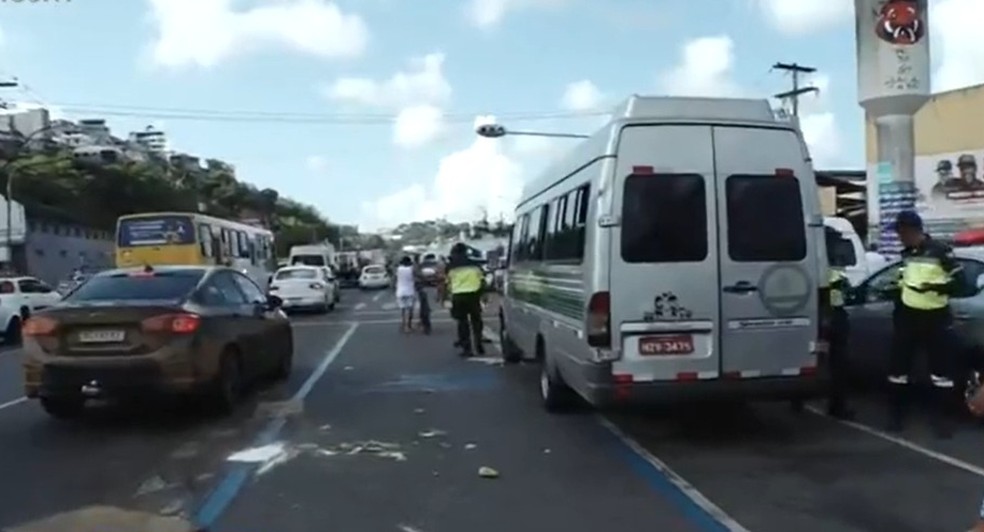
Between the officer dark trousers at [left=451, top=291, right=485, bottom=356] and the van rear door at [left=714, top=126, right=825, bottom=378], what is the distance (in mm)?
8882

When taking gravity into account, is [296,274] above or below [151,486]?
above

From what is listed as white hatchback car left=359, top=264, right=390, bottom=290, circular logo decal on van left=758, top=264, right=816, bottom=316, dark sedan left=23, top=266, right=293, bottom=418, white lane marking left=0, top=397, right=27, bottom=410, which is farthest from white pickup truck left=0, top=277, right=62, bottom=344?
white hatchback car left=359, top=264, right=390, bottom=290

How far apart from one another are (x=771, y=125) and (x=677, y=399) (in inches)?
91.5

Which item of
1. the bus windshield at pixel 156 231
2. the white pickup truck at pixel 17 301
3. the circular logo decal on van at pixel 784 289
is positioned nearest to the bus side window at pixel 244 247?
the bus windshield at pixel 156 231

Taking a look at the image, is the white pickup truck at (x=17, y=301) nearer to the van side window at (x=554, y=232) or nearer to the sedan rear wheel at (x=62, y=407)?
the sedan rear wheel at (x=62, y=407)

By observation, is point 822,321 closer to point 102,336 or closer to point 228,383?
point 228,383

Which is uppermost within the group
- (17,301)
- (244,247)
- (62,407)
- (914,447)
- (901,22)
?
(901,22)

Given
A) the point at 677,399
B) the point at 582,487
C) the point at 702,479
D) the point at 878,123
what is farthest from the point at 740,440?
the point at 878,123

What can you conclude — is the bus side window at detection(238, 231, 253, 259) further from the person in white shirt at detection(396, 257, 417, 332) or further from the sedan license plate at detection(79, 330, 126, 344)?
the sedan license plate at detection(79, 330, 126, 344)

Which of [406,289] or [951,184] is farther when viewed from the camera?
[951,184]

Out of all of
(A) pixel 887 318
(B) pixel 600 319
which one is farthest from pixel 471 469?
(A) pixel 887 318

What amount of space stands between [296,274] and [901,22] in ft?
59.1

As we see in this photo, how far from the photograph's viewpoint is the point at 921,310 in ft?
31.1

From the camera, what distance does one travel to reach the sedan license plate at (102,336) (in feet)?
33.7
